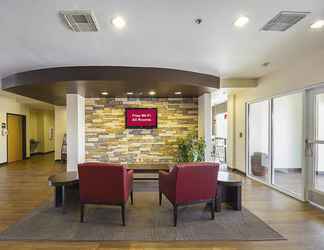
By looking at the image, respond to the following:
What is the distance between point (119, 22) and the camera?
2.98m

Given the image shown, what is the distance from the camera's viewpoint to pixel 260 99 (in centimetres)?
618

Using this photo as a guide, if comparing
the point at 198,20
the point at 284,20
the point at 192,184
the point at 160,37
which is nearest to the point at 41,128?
the point at 160,37

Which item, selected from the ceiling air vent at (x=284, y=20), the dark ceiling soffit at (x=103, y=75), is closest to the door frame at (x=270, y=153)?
the ceiling air vent at (x=284, y=20)

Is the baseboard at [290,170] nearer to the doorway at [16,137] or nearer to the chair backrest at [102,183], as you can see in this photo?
the chair backrest at [102,183]

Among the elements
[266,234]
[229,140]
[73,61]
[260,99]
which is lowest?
[266,234]

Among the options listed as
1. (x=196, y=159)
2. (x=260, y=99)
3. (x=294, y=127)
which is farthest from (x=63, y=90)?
(x=294, y=127)

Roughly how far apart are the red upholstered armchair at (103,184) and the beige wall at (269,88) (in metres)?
3.63

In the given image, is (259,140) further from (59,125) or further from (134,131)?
(59,125)

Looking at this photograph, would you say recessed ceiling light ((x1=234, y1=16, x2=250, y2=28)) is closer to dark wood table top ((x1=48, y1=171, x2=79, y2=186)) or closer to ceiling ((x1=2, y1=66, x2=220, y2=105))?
ceiling ((x1=2, y1=66, x2=220, y2=105))

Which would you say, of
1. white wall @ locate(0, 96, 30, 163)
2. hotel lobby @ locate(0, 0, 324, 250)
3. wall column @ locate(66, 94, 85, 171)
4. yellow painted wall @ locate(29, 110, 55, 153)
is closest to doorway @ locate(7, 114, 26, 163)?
white wall @ locate(0, 96, 30, 163)

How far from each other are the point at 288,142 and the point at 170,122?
10.5 ft

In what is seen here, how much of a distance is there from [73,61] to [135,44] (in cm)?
147

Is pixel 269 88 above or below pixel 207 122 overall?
above

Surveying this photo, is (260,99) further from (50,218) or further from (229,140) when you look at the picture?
(50,218)
